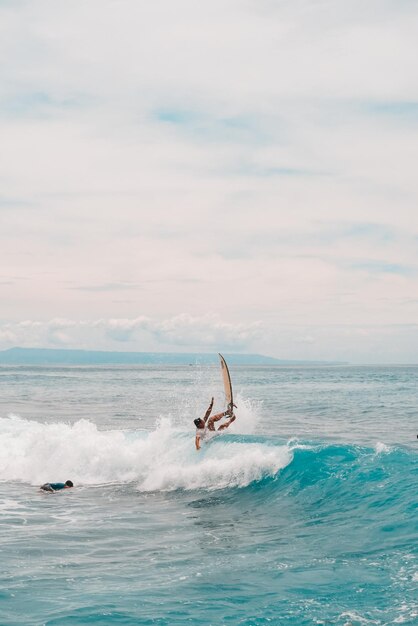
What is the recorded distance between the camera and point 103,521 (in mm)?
17047

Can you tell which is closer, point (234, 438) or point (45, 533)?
point (45, 533)


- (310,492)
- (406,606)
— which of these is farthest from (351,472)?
(406,606)

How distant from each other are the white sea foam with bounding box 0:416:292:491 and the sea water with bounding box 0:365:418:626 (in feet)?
0.22

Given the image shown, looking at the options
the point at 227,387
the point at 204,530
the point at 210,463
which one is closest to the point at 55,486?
the point at 210,463

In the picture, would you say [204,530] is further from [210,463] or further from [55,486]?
[55,486]

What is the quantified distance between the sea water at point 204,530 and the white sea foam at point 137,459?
0.07 metres

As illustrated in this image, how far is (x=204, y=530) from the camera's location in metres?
16.2

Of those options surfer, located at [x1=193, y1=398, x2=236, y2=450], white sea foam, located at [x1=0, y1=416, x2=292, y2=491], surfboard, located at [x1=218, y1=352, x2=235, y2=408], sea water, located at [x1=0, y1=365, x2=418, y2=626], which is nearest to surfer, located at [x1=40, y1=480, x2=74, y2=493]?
sea water, located at [x1=0, y1=365, x2=418, y2=626]

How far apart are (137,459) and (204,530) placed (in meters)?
9.14

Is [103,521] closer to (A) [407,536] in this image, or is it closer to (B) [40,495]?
(B) [40,495]

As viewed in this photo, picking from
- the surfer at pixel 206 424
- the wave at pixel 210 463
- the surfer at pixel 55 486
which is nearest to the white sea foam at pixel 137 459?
the wave at pixel 210 463

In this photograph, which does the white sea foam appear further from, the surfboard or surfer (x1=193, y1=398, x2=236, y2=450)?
the surfboard

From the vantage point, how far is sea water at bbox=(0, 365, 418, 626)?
10953 mm

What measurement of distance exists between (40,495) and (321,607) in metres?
12.8
